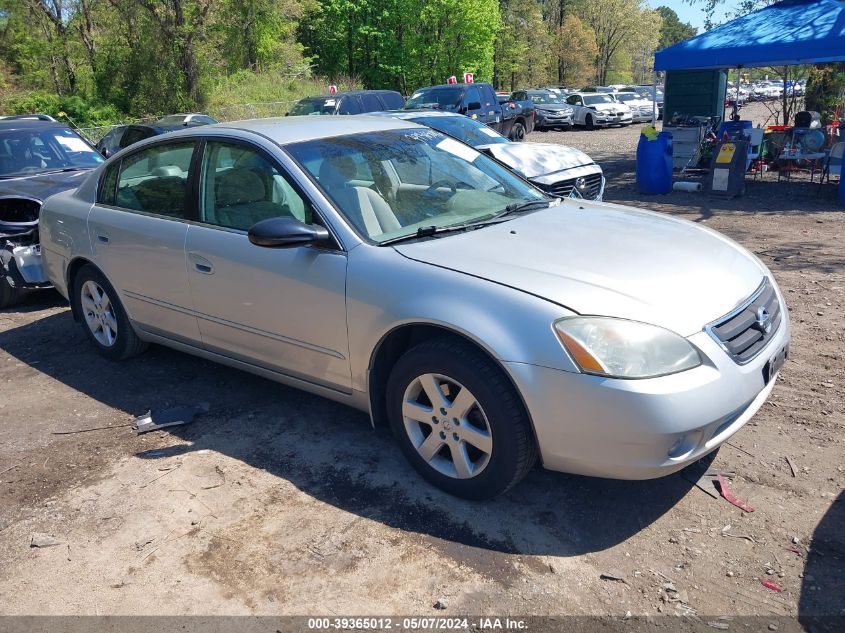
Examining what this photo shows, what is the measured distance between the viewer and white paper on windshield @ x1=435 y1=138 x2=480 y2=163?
4434mm

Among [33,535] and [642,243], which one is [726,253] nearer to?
[642,243]

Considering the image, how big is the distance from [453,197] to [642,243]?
1.08 meters

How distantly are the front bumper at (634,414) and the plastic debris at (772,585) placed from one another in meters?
0.52

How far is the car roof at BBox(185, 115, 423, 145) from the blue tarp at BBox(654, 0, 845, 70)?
364 inches

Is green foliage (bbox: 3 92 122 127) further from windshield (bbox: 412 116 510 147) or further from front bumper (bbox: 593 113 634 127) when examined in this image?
windshield (bbox: 412 116 510 147)

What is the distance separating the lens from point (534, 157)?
849cm

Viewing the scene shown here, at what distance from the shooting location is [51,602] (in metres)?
2.82

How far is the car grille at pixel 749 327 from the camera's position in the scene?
2.95 m

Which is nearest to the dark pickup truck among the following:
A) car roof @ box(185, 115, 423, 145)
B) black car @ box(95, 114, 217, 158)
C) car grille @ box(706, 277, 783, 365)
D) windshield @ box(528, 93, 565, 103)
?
black car @ box(95, 114, 217, 158)

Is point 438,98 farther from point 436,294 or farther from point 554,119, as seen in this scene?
point 436,294

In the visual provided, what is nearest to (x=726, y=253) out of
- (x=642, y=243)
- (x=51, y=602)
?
(x=642, y=243)

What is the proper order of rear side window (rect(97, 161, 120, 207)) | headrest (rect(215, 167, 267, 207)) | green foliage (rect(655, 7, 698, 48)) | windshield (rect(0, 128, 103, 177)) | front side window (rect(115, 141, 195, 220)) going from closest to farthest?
headrest (rect(215, 167, 267, 207)) < front side window (rect(115, 141, 195, 220)) < rear side window (rect(97, 161, 120, 207)) < windshield (rect(0, 128, 103, 177)) < green foliage (rect(655, 7, 698, 48))

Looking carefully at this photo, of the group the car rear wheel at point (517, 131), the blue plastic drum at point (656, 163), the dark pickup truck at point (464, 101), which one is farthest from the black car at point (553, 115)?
the blue plastic drum at point (656, 163)

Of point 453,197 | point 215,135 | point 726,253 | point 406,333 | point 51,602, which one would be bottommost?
point 51,602
